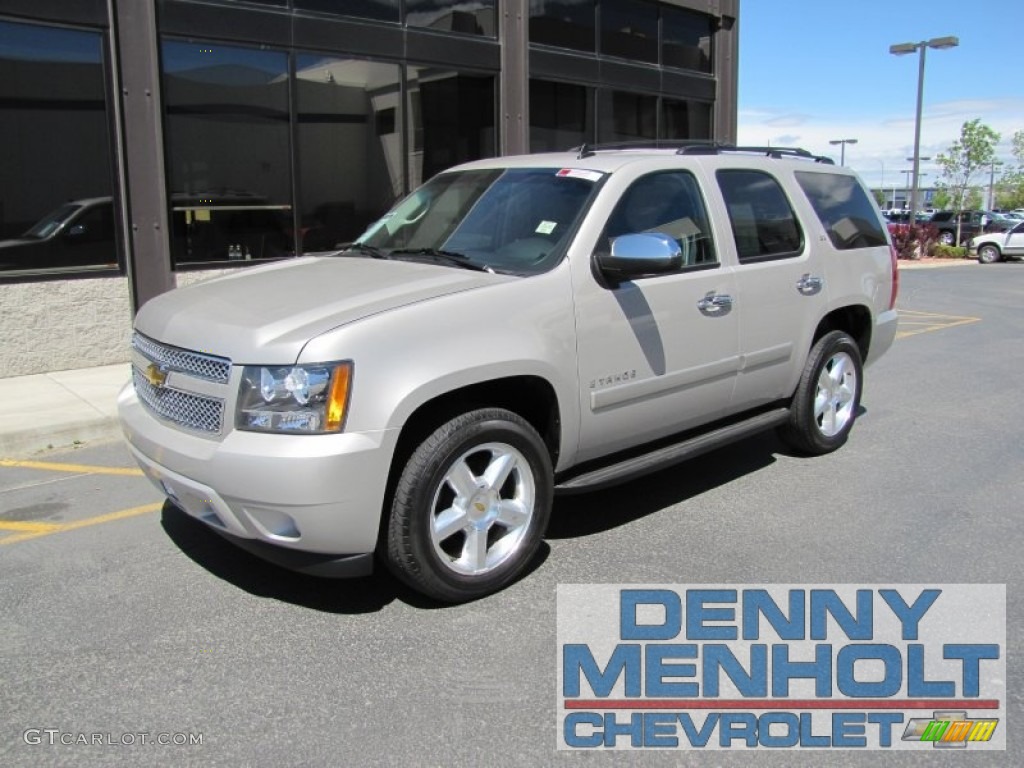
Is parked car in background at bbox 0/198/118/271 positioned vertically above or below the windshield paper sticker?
below

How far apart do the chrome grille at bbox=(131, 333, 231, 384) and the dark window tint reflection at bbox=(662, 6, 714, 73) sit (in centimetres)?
1379

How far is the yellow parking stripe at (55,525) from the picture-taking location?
4723 mm

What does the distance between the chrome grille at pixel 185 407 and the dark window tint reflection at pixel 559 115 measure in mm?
Result: 10468

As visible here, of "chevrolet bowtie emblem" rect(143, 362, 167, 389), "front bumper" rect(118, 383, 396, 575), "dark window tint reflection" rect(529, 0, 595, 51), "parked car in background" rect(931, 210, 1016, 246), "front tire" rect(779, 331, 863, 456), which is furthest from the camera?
"parked car in background" rect(931, 210, 1016, 246)

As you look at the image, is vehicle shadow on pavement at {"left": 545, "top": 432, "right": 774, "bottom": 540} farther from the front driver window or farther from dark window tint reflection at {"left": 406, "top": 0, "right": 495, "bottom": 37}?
dark window tint reflection at {"left": 406, "top": 0, "right": 495, "bottom": 37}

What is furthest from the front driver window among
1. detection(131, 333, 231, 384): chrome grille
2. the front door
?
detection(131, 333, 231, 384): chrome grille

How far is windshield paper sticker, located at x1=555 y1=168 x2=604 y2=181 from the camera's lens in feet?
14.9

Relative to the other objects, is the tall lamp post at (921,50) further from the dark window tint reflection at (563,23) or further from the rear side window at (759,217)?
the rear side window at (759,217)

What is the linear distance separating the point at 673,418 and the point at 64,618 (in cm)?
297

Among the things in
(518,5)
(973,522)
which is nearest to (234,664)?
(973,522)

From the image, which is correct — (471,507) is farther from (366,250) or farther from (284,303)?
(366,250)

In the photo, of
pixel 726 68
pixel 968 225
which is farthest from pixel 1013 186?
pixel 726 68

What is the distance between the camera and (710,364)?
15.8 feet

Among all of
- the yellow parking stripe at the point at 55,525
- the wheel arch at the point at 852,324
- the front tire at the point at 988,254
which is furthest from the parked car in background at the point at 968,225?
the yellow parking stripe at the point at 55,525
